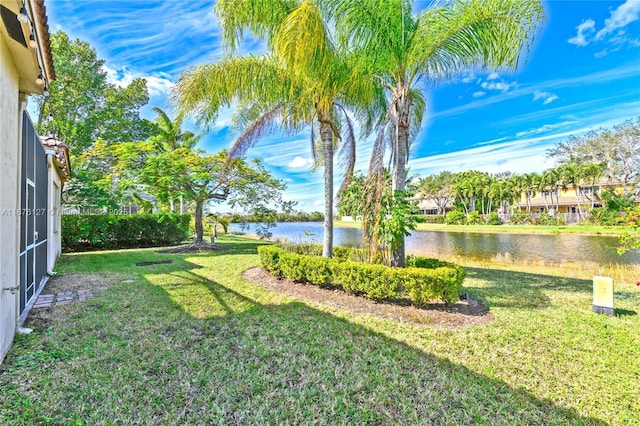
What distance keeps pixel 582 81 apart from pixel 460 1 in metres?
14.1

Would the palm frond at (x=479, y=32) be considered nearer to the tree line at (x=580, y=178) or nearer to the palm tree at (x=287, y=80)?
the palm tree at (x=287, y=80)

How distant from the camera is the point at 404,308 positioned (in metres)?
5.07

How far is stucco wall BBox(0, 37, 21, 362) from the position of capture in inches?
121

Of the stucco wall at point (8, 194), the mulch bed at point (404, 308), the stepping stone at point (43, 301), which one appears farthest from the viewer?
the stepping stone at point (43, 301)

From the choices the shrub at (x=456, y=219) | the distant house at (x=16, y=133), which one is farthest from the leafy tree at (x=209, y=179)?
the shrub at (x=456, y=219)

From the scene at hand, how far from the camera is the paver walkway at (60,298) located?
198 inches

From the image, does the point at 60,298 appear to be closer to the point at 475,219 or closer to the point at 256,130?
the point at 256,130

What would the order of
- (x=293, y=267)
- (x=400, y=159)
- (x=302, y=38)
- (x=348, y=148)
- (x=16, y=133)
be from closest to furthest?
(x=16, y=133) < (x=302, y=38) < (x=400, y=159) < (x=293, y=267) < (x=348, y=148)

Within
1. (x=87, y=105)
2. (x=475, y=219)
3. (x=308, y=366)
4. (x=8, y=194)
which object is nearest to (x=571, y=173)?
(x=475, y=219)

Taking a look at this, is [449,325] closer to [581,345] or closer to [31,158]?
[581,345]

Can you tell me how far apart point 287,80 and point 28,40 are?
16.7 ft

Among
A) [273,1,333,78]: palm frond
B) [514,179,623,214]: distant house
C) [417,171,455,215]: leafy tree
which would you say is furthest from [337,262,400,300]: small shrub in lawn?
[417,171,455,215]: leafy tree

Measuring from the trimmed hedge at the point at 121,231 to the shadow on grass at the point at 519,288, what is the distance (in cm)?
1269

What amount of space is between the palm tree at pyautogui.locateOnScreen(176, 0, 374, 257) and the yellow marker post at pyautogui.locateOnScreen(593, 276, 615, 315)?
4.99 m
